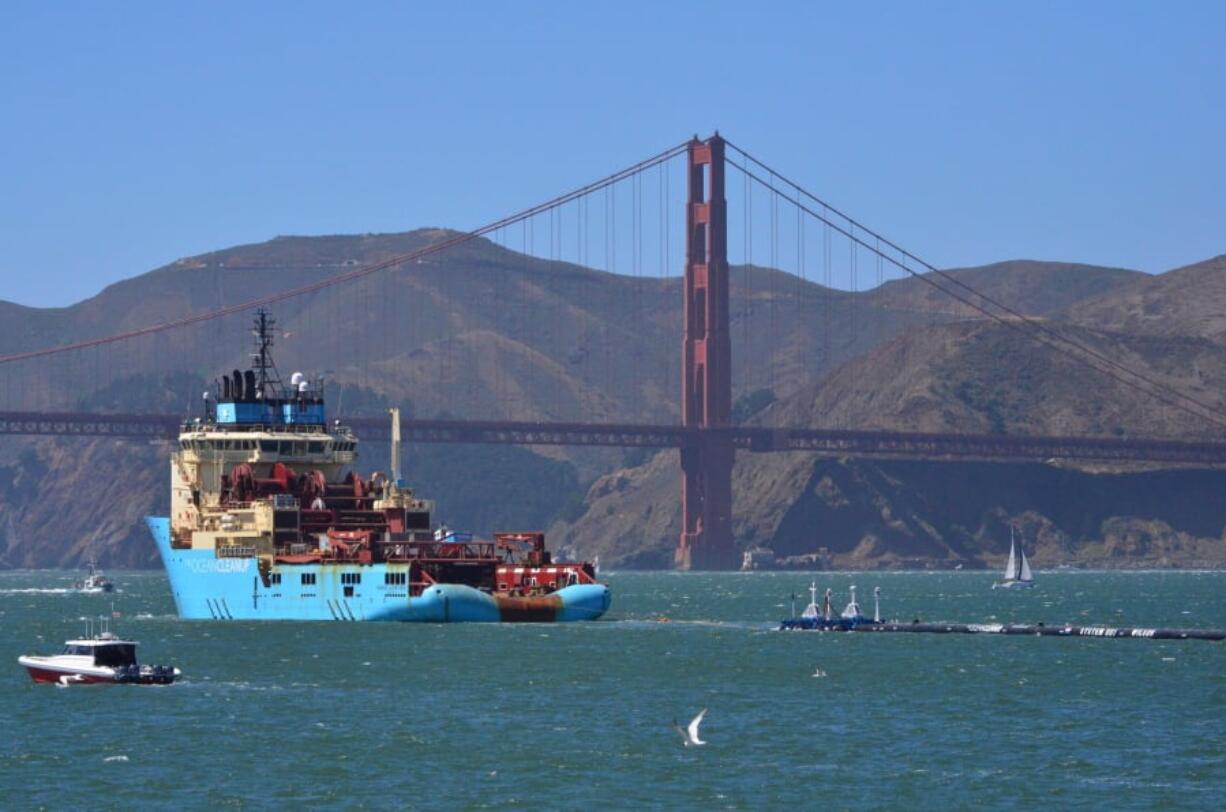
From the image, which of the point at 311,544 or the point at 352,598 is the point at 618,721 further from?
the point at 311,544

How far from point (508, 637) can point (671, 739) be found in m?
35.2

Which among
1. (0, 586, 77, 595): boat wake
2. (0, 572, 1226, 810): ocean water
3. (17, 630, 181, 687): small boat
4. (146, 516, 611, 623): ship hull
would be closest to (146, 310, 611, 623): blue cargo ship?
(146, 516, 611, 623): ship hull

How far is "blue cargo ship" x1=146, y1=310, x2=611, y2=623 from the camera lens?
329ft

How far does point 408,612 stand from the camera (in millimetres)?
99188

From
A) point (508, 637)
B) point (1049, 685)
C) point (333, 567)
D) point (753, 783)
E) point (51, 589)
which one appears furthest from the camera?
point (51, 589)

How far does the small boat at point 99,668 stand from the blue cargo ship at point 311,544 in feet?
84.5

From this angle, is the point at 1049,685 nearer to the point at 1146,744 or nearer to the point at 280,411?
the point at 1146,744

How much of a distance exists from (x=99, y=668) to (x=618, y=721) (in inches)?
681

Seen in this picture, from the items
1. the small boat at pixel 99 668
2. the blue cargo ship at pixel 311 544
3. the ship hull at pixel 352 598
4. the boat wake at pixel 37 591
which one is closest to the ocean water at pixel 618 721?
the small boat at pixel 99 668

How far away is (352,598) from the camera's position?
100 metres

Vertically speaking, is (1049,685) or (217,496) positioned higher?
(217,496)

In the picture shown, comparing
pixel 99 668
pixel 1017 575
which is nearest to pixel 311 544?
pixel 99 668

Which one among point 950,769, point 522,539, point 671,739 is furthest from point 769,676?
point 522,539

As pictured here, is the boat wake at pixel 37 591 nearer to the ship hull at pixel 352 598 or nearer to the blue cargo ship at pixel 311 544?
the blue cargo ship at pixel 311 544
